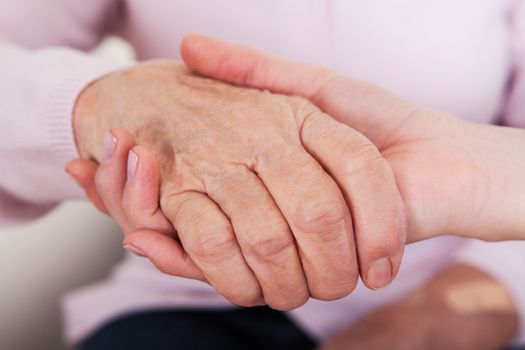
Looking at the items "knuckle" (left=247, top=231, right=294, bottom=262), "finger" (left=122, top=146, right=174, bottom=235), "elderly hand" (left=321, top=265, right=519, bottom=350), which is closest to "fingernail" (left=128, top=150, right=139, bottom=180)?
"finger" (left=122, top=146, right=174, bottom=235)

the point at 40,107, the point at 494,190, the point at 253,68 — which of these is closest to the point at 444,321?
the point at 494,190

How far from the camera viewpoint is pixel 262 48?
74cm

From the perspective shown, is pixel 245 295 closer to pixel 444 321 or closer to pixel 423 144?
pixel 423 144

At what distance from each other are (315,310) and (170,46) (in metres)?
0.41

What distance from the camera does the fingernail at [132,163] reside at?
1.62 ft

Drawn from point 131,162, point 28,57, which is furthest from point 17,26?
point 131,162

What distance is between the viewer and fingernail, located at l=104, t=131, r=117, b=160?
1.67ft

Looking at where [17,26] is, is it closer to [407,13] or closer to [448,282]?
[407,13]

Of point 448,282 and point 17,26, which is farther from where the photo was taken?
point 448,282

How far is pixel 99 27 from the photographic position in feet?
2.69

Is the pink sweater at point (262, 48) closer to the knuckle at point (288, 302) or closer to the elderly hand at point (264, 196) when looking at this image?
the elderly hand at point (264, 196)

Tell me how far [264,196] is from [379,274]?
11cm

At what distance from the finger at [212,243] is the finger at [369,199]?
0.30 ft

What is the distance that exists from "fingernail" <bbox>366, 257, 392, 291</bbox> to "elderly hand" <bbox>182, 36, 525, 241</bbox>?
0.06 meters
